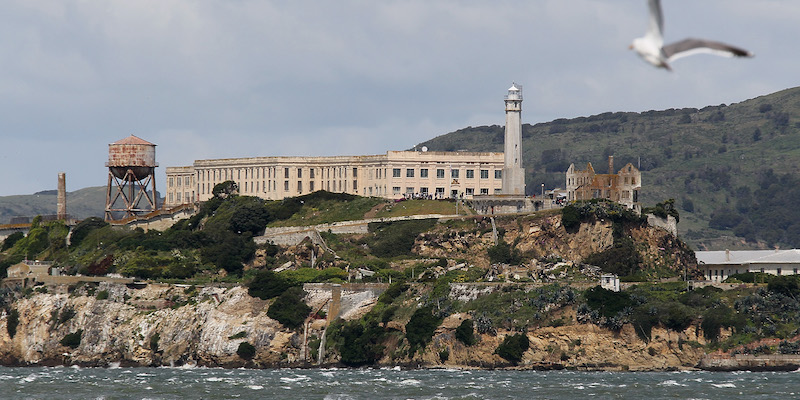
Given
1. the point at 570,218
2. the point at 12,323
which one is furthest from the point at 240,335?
the point at 570,218

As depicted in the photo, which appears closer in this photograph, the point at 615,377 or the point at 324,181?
the point at 615,377

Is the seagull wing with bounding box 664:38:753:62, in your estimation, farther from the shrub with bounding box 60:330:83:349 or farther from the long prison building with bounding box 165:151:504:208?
the long prison building with bounding box 165:151:504:208

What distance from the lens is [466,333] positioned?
11200cm

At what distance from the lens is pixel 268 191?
553ft

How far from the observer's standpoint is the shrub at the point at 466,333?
4409 inches

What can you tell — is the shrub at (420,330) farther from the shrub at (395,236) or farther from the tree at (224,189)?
the tree at (224,189)

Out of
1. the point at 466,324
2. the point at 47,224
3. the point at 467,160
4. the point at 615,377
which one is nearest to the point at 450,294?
the point at 466,324

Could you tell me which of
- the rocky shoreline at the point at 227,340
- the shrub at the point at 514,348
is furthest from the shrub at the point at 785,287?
the shrub at the point at 514,348

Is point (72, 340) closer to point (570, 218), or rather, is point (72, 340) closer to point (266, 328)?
point (266, 328)

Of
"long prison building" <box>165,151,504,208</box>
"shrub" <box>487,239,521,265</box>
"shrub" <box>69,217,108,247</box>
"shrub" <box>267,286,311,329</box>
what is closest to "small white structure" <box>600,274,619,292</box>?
"shrub" <box>487,239,521,265</box>

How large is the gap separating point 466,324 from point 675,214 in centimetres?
3564

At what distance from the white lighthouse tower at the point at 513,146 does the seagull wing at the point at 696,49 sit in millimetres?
123488

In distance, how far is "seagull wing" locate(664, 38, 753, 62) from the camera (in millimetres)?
26656

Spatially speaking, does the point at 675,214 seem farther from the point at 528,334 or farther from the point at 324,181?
the point at 324,181
